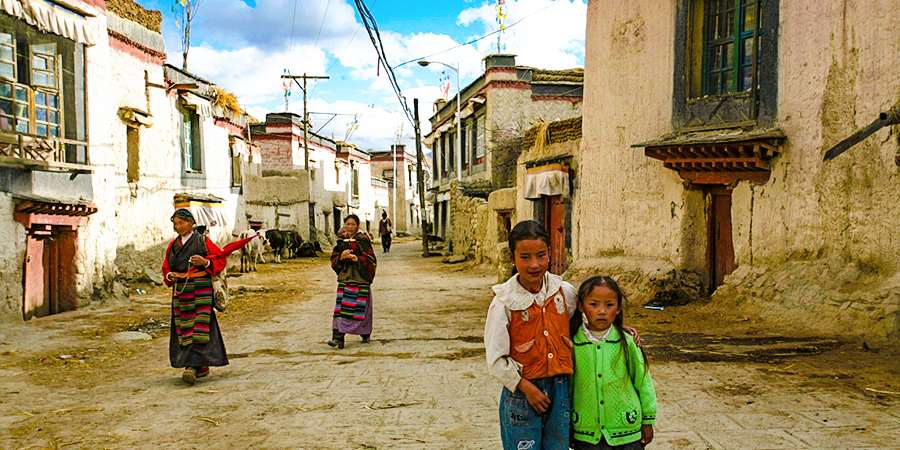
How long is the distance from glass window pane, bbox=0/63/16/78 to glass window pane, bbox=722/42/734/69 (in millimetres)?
10642

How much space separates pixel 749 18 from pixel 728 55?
587mm

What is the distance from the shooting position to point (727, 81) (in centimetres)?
961

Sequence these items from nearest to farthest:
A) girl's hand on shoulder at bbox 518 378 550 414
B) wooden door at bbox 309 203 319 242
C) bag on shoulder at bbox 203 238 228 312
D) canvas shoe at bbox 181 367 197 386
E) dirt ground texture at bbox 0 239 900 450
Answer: girl's hand on shoulder at bbox 518 378 550 414
dirt ground texture at bbox 0 239 900 450
canvas shoe at bbox 181 367 197 386
bag on shoulder at bbox 203 238 228 312
wooden door at bbox 309 203 319 242

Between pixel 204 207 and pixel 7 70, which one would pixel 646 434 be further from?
pixel 204 207

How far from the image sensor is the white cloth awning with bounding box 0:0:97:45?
8.68 metres

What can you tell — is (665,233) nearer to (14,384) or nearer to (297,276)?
(14,384)

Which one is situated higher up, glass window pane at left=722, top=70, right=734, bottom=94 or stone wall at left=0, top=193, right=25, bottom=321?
glass window pane at left=722, top=70, right=734, bottom=94

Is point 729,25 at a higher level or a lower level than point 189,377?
higher

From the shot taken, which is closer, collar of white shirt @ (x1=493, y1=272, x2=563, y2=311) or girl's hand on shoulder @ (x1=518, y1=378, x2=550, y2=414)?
girl's hand on shoulder @ (x1=518, y1=378, x2=550, y2=414)

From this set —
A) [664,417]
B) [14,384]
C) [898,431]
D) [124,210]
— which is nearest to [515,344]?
[664,417]

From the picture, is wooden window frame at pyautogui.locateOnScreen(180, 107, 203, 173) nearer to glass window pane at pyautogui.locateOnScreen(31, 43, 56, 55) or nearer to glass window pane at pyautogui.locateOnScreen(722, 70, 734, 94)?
glass window pane at pyautogui.locateOnScreen(31, 43, 56, 55)

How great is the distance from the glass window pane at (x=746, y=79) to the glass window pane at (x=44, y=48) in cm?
1068

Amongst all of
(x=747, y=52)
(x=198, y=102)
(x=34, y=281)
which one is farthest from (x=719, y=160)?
(x=198, y=102)

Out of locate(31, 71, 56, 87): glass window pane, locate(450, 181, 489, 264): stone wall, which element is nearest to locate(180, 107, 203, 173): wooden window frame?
locate(31, 71, 56, 87): glass window pane
